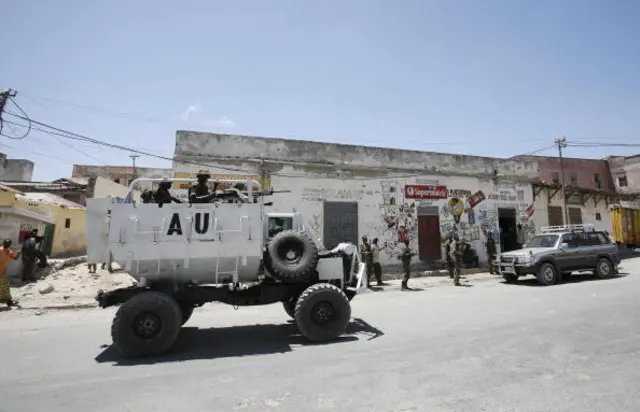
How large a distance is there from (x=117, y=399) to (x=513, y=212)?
2101 cm

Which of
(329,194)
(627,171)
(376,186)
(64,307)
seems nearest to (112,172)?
(329,194)

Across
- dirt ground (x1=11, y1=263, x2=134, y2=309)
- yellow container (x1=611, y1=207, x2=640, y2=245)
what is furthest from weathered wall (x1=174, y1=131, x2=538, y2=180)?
yellow container (x1=611, y1=207, x2=640, y2=245)

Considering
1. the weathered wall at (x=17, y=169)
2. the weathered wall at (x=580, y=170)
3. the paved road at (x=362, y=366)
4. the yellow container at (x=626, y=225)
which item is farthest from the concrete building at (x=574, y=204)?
the weathered wall at (x=17, y=169)

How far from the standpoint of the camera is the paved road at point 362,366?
12.1 ft

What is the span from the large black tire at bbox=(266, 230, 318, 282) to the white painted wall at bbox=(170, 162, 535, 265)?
8885 mm

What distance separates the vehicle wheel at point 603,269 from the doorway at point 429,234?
6.51 m

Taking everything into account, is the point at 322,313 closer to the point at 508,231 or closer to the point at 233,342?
the point at 233,342

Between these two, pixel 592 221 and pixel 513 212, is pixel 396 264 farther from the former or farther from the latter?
pixel 592 221

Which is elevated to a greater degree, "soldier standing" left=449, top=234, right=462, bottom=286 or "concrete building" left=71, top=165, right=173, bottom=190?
"concrete building" left=71, top=165, right=173, bottom=190

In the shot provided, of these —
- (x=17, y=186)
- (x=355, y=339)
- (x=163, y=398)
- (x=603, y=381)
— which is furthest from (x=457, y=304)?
(x=17, y=186)

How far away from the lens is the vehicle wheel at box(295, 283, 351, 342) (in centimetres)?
611

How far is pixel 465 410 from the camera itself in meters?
3.37

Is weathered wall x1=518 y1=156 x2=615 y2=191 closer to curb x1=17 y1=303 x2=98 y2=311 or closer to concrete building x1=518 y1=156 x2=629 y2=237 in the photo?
concrete building x1=518 y1=156 x2=629 y2=237

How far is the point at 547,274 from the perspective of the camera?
40.9ft
